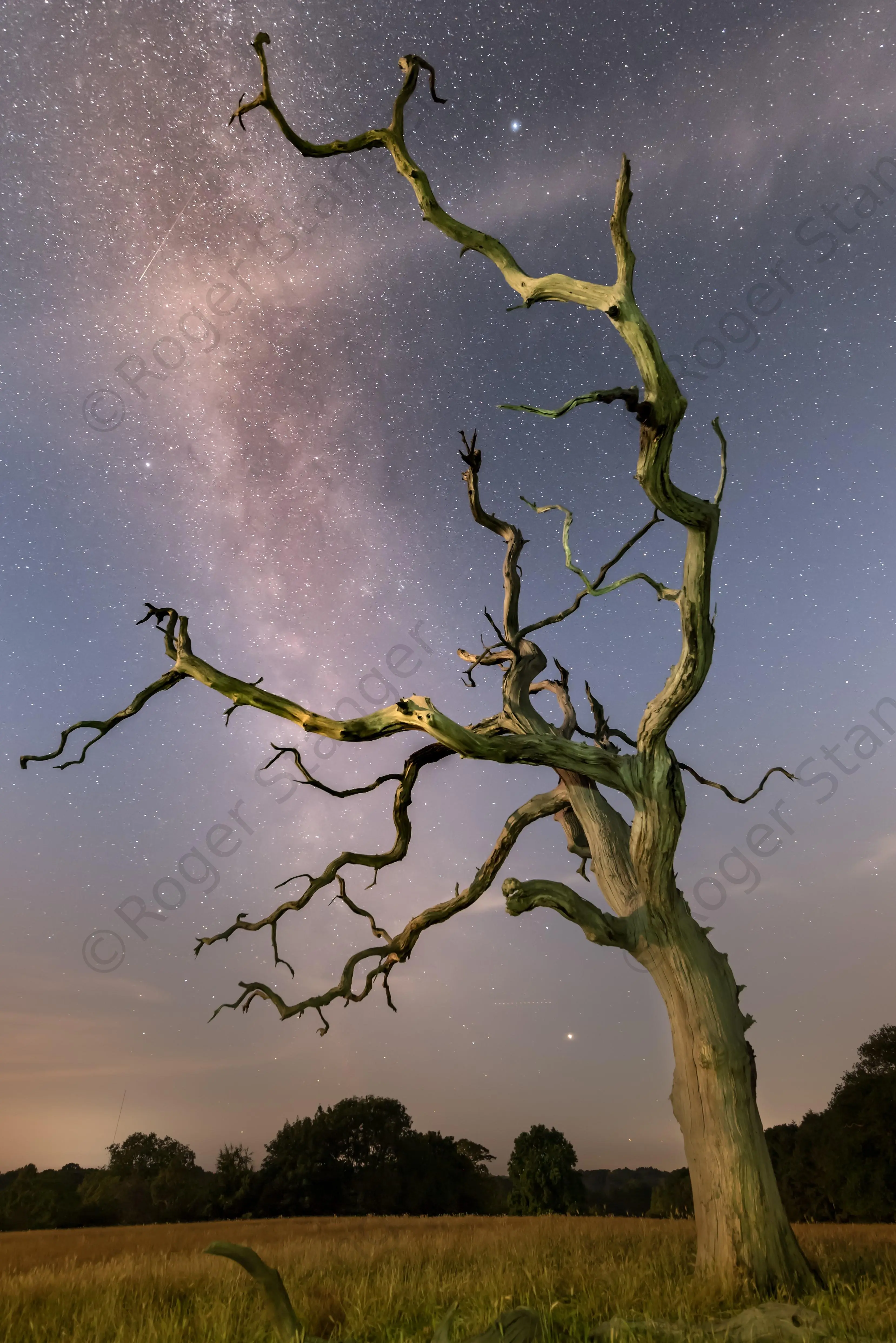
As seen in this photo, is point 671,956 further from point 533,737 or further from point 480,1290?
point 480,1290

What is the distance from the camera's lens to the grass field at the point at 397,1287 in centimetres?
721

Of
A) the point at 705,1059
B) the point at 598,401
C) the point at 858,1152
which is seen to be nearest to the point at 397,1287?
the point at 705,1059

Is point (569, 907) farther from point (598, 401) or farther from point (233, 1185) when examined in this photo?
point (233, 1185)

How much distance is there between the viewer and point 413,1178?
4584 cm

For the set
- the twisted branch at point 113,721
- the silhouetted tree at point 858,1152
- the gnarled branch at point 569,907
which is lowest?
the silhouetted tree at point 858,1152

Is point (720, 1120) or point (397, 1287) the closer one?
point (397, 1287)

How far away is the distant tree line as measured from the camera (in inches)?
1372

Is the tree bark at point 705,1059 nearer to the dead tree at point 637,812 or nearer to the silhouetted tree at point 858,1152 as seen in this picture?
the dead tree at point 637,812

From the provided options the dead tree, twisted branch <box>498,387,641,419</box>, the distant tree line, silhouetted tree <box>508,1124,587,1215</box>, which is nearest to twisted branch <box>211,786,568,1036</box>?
the dead tree

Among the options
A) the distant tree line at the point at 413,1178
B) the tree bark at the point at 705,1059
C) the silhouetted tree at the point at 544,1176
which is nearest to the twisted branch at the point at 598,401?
the tree bark at the point at 705,1059

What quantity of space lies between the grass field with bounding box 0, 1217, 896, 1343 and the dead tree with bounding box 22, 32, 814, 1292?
111cm

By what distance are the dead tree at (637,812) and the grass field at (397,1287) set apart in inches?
43.6

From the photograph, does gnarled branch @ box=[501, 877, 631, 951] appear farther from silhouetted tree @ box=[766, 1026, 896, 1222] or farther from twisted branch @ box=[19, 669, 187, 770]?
silhouetted tree @ box=[766, 1026, 896, 1222]

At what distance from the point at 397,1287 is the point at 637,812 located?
5883 millimetres
